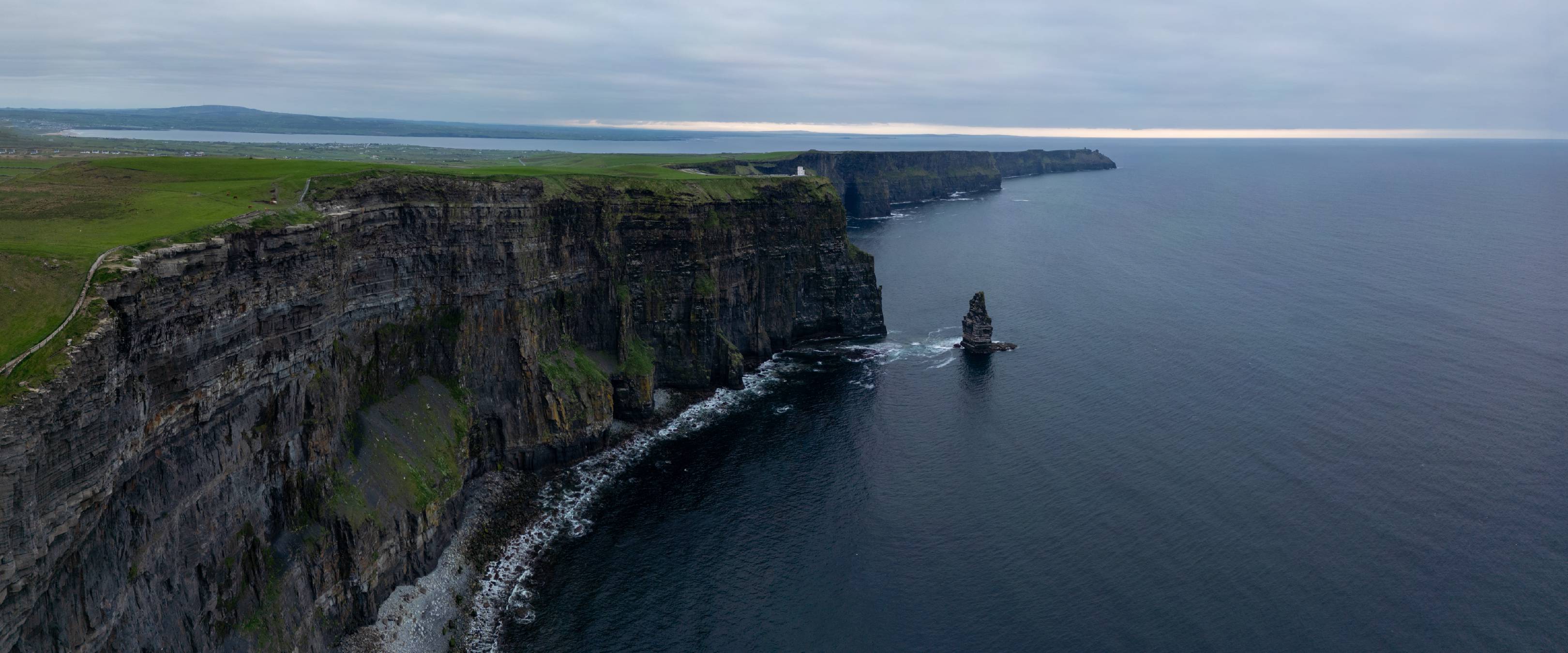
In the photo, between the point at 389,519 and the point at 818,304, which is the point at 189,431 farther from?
the point at 818,304

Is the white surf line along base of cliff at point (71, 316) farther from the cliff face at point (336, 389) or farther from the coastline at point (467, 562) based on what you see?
the coastline at point (467, 562)

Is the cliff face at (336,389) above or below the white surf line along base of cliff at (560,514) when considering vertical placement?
above

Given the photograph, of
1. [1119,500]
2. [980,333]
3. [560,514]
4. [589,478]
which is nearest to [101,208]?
[560,514]

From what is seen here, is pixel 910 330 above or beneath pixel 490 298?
beneath

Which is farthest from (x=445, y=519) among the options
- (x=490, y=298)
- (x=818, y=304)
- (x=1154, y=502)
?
(x=818, y=304)

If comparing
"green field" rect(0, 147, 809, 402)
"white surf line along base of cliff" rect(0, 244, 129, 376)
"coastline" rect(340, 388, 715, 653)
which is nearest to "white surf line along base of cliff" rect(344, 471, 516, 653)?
"coastline" rect(340, 388, 715, 653)

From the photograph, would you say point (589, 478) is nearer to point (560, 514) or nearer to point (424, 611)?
point (560, 514)

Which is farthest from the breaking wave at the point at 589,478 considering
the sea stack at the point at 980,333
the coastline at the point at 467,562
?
the sea stack at the point at 980,333
